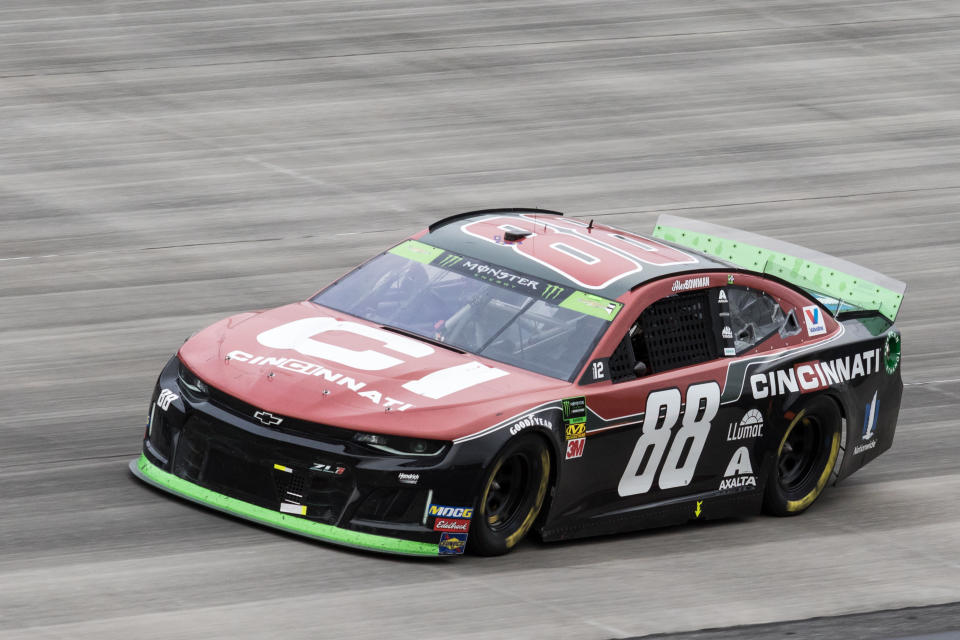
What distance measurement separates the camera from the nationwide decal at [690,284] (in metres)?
8.67

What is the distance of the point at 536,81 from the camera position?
64.4 ft

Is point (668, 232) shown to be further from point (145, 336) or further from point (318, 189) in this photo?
point (318, 189)

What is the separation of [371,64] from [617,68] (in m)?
3.03

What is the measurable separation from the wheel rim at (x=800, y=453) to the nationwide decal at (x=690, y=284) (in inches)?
42.8

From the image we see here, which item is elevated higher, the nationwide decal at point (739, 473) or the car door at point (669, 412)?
the car door at point (669, 412)

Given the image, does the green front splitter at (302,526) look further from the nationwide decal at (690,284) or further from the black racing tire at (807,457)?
the black racing tire at (807,457)

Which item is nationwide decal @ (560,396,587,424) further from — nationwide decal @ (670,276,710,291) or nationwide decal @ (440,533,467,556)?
nationwide decal @ (670,276,710,291)

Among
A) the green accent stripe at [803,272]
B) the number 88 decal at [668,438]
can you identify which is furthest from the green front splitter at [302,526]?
the green accent stripe at [803,272]

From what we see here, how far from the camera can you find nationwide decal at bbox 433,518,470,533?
751 centimetres

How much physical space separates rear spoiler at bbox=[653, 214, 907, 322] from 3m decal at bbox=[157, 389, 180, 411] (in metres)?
3.52

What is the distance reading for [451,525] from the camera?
7.54m

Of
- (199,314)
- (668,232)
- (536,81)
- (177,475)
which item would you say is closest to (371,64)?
(536,81)

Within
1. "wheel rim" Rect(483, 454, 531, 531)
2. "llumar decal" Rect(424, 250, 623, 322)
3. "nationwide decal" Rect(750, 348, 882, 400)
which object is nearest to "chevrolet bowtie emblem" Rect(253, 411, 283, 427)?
"wheel rim" Rect(483, 454, 531, 531)

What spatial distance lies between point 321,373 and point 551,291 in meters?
1.38
